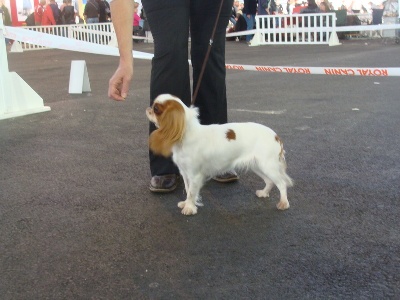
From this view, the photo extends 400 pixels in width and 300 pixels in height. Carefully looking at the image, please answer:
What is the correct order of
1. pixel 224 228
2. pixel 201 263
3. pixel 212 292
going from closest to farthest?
1. pixel 212 292
2. pixel 201 263
3. pixel 224 228

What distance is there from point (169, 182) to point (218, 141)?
522mm

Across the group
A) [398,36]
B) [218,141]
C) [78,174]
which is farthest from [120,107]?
[398,36]

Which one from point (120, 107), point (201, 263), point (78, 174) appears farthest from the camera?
point (120, 107)

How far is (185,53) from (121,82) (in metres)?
0.52

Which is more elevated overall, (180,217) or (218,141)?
(218,141)

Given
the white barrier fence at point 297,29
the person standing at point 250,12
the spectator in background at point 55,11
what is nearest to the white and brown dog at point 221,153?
the white barrier fence at point 297,29

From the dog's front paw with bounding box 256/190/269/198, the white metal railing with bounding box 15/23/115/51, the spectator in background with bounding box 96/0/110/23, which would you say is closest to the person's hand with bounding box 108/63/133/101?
the dog's front paw with bounding box 256/190/269/198

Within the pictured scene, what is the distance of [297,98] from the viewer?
6.72 m

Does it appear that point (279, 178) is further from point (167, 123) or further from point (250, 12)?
point (250, 12)

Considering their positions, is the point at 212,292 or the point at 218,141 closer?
the point at 212,292

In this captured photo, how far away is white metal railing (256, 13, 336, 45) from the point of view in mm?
17219

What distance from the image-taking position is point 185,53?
10.4 feet

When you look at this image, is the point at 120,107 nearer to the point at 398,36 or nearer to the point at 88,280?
the point at 88,280

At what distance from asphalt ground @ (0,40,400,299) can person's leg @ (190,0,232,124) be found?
1.61ft
